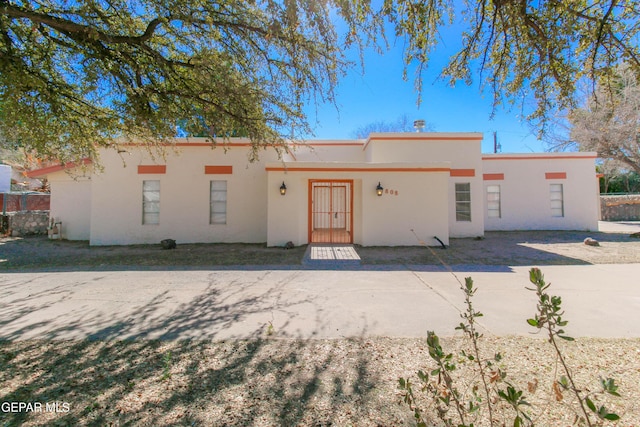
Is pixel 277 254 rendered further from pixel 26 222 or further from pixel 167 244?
pixel 26 222

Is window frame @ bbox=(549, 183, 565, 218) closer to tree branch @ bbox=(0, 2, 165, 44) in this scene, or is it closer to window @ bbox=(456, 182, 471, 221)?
window @ bbox=(456, 182, 471, 221)

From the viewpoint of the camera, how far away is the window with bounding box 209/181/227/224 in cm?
1122

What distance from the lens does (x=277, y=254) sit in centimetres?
868

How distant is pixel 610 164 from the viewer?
1589cm

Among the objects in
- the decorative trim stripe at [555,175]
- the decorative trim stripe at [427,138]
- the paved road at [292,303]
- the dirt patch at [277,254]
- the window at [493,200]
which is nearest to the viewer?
the paved road at [292,303]

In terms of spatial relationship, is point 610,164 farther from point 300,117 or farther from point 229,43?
point 229,43

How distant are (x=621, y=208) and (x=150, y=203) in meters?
30.3

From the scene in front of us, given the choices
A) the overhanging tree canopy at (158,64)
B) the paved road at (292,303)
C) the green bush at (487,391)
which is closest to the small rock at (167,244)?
the paved road at (292,303)

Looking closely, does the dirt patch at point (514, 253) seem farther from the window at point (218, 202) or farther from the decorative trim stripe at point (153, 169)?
the decorative trim stripe at point (153, 169)

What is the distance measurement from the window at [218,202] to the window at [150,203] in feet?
6.80

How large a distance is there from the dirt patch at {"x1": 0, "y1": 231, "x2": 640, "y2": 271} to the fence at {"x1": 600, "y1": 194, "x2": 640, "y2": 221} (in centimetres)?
1402

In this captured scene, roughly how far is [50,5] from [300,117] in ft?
14.2

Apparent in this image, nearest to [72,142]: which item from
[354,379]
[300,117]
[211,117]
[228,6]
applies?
[211,117]

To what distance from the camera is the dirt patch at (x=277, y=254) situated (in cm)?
752
